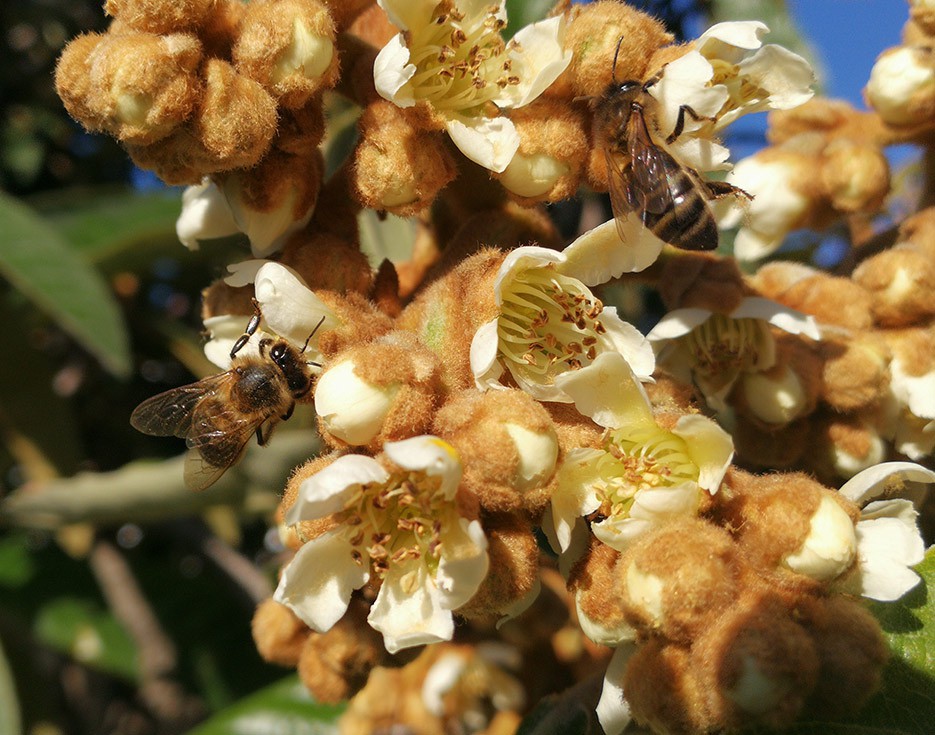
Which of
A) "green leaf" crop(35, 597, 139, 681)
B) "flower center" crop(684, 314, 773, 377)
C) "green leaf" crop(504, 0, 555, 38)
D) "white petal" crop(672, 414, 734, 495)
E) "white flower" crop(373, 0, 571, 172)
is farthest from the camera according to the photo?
"green leaf" crop(35, 597, 139, 681)

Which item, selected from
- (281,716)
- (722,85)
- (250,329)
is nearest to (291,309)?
(250,329)

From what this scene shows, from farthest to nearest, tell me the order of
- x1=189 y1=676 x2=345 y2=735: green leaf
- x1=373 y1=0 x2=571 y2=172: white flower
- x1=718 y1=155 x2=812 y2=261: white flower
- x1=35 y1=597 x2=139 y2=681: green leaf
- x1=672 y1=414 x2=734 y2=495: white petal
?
x1=35 y1=597 x2=139 y2=681: green leaf, x1=189 y1=676 x2=345 y2=735: green leaf, x1=718 y1=155 x2=812 y2=261: white flower, x1=373 y1=0 x2=571 y2=172: white flower, x1=672 y1=414 x2=734 y2=495: white petal

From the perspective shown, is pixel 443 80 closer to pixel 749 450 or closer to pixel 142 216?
pixel 749 450

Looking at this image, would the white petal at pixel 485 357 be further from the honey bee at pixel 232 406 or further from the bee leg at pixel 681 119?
the bee leg at pixel 681 119

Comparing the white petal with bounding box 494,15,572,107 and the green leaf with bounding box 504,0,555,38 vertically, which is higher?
the white petal with bounding box 494,15,572,107

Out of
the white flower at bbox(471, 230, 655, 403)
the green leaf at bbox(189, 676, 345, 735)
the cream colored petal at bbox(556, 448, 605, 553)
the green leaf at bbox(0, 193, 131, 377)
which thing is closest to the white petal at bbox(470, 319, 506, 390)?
the white flower at bbox(471, 230, 655, 403)

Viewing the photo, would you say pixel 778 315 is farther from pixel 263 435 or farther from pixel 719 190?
pixel 263 435

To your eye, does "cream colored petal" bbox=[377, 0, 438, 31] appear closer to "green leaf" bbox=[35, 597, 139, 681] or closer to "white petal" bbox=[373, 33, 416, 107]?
"white petal" bbox=[373, 33, 416, 107]
